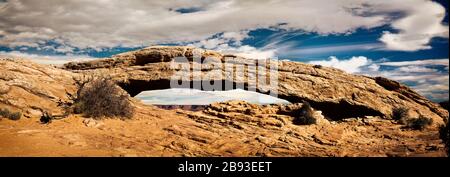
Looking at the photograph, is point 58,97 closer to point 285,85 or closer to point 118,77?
point 118,77

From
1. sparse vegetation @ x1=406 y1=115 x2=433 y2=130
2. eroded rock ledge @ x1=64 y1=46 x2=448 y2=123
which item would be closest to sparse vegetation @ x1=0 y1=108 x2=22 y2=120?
eroded rock ledge @ x1=64 y1=46 x2=448 y2=123

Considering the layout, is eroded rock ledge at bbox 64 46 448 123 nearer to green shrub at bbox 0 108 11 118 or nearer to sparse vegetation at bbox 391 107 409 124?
sparse vegetation at bbox 391 107 409 124

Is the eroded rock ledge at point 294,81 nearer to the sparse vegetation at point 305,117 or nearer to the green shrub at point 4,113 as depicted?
the sparse vegetation at point 305,117

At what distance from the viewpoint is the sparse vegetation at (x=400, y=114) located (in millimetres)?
19745

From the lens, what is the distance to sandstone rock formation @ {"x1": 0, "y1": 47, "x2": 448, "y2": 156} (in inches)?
423

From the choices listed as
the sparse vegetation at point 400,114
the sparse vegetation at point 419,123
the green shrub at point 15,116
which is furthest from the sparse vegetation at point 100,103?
the sparse vegetation at point 400,114

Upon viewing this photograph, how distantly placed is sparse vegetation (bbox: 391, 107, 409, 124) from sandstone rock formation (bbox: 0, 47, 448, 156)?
0.44 m

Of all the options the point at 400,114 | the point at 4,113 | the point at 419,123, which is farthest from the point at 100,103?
the point at 400,114

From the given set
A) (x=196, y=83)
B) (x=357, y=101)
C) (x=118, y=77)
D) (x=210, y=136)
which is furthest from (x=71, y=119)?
(x=357, y=101)

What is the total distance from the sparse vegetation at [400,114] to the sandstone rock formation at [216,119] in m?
0.44

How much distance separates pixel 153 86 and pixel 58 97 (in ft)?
20.0

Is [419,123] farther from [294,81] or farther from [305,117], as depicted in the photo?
[294,81]

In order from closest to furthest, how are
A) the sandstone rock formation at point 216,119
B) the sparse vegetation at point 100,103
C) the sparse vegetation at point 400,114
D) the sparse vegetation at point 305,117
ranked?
the sandstone rock formation at point 216,119, the sparse vegetation at point 100,103, the sparse vegetation at point 305,117, the sparse vegetation at point 400,114

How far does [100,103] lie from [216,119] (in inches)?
237
